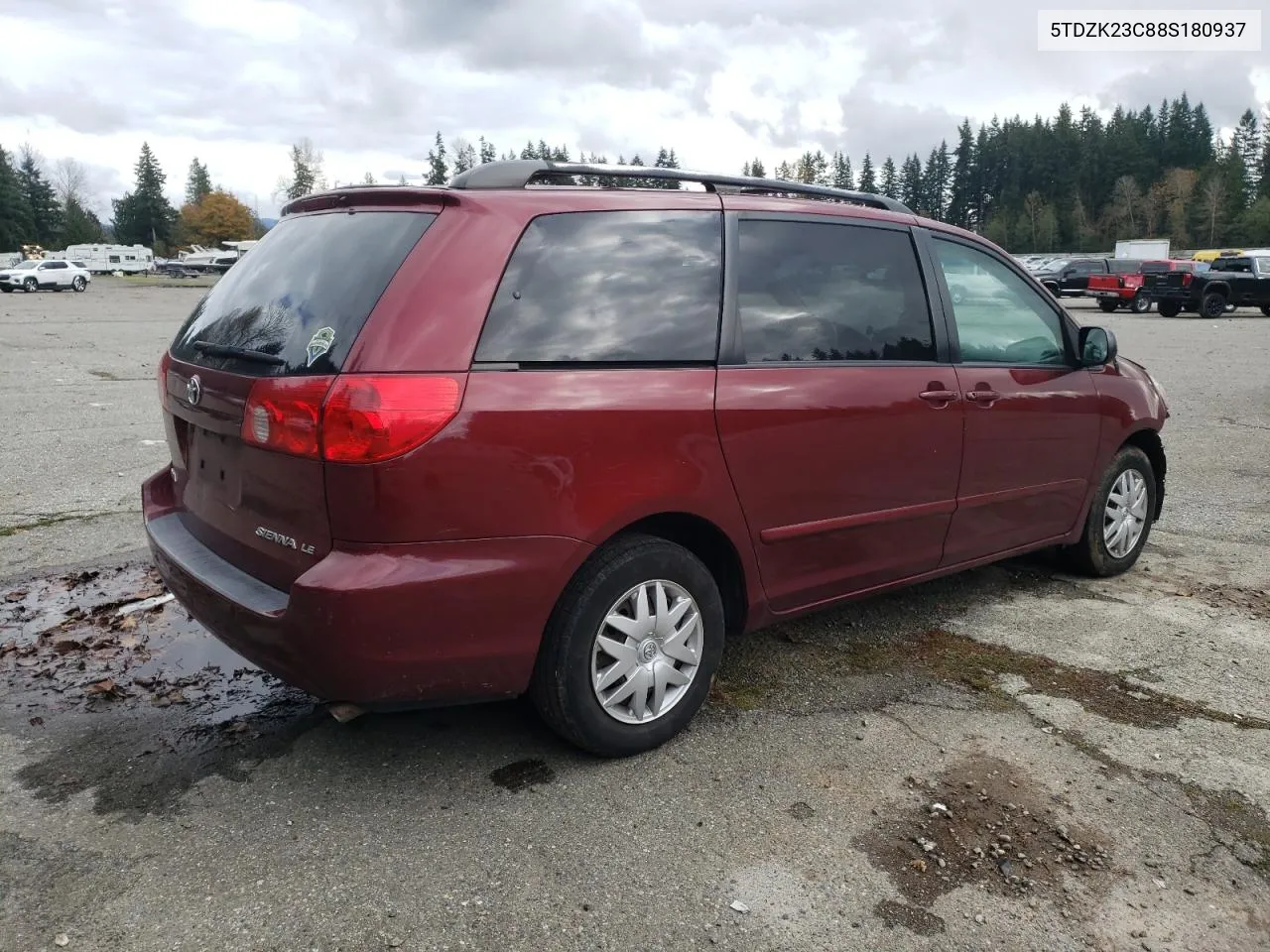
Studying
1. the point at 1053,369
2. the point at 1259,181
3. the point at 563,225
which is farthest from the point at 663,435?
the point at 1259,181

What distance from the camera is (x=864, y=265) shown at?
3.85 meters

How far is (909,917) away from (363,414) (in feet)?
6.06

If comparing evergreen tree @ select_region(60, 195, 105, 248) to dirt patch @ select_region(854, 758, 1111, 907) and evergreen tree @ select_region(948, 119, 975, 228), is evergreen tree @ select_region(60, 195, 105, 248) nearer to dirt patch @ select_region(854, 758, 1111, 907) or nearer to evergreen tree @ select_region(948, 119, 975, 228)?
evergreen tree @ select_region(948, 119, 975, 228)

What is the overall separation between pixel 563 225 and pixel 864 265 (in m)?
1.32

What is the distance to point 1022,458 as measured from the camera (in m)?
4.41

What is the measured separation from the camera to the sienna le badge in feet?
9.17

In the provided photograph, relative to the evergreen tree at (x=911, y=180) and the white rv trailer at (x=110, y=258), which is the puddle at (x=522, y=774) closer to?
the white rv trailer at (x=110, y=258)

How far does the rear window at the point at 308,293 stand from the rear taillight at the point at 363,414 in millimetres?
91

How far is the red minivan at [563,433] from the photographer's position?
2.72 m

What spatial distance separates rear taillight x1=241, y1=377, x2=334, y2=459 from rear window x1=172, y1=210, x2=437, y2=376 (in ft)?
0.16

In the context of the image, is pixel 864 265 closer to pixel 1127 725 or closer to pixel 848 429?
pixel 848 429

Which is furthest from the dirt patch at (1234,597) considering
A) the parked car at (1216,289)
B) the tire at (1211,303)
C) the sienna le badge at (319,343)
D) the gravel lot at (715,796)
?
the tire at (1211,303)

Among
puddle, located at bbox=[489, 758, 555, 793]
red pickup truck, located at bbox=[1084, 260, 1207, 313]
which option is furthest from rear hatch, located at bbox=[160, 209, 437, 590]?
red pickup truck, located at bbox=[1084, 260, 1207, 313]

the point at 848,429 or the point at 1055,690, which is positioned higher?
the point at 848,429
